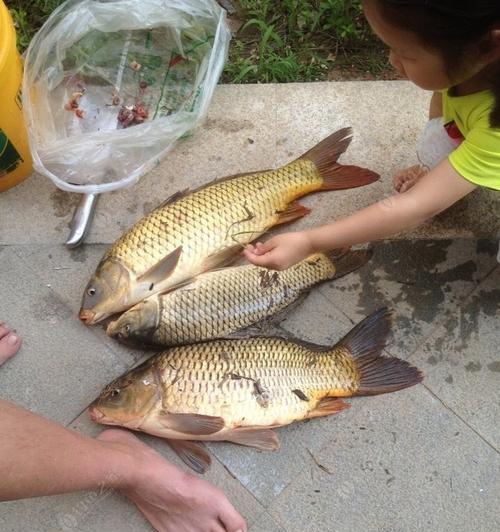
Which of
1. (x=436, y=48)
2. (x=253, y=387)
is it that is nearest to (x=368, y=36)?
(x=436, y=48)

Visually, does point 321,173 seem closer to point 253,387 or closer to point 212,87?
point 212,87

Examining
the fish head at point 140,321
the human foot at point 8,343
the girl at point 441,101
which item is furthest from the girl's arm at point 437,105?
the human foot at point 8,343

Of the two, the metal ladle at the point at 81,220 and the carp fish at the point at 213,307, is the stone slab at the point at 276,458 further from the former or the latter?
the metal ladle at the point at 81,220

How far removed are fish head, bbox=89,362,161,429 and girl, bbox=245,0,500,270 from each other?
18.7 inches

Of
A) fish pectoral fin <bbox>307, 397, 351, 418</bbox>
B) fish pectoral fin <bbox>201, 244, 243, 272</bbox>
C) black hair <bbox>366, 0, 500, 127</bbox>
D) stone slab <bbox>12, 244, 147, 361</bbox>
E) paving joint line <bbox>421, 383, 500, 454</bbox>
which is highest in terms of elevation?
black hair <bbox>366, 0, 500, 127</bbox>

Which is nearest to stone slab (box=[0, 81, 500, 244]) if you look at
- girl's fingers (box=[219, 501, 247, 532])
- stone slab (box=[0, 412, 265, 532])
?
stone slab (box=[0, 412, 265, 532])

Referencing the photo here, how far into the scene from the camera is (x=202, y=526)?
67.1 inches

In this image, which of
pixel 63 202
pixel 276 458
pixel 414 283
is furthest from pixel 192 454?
pixel 63 202

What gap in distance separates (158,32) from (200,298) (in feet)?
3.84

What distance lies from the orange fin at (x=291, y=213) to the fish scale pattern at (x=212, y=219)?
17 millimetres

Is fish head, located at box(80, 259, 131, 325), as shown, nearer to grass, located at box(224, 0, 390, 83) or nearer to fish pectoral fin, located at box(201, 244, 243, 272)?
fish pectoral fin, located at box(201, 244, 243, 272)

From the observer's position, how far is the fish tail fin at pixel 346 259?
1901 mm

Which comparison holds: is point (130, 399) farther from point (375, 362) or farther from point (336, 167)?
point (336, 167)

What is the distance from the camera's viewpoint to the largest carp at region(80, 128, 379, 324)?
182cm
